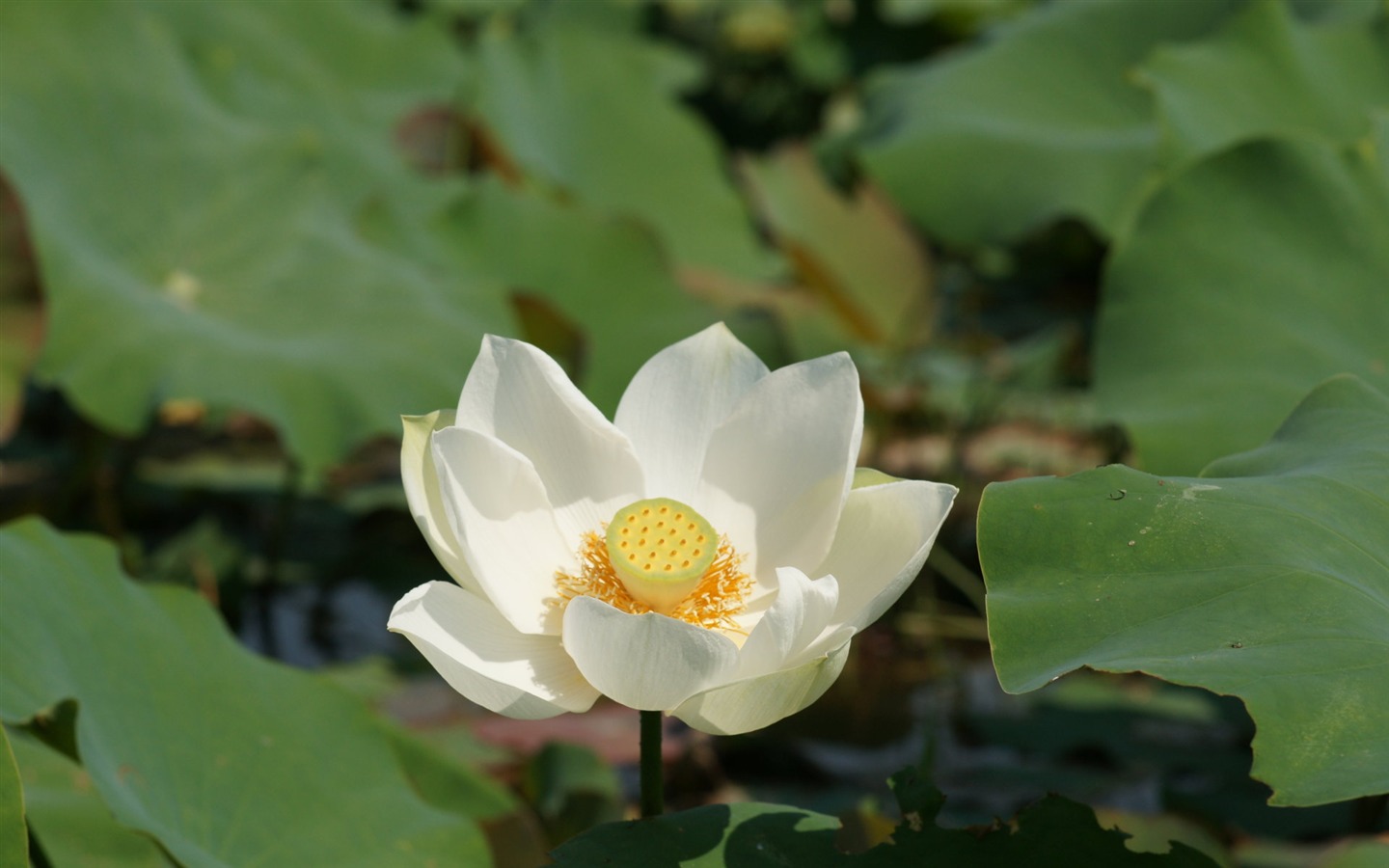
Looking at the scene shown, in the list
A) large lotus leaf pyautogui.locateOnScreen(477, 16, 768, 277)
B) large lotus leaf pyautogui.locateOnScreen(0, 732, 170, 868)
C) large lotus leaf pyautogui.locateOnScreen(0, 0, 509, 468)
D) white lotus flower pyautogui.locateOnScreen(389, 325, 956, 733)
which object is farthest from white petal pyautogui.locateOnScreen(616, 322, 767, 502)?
large lotus leaf pyautogui.locateOnScreen(477, 16, 768, 277)

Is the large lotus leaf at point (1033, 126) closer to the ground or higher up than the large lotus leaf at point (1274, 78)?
closer to the ground

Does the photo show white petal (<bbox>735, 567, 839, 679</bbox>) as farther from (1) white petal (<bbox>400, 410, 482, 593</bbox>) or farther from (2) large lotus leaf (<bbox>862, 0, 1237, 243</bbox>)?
(2) large lotus leaf (<bbox>862, 0, 1237, 243</bbox>)

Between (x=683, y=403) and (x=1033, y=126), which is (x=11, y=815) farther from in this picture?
(x=1033, y=126)

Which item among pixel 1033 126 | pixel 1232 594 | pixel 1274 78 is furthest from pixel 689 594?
pixel 1033 126

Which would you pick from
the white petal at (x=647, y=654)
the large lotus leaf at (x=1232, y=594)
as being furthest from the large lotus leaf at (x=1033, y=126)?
the white petal at (x=647, y=654)

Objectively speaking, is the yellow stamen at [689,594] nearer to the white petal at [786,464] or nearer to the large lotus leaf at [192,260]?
the white petal at [786,464]

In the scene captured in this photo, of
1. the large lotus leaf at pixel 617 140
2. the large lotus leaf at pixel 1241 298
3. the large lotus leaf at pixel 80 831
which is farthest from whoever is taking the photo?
the large lotus leaf at pixel 617 140

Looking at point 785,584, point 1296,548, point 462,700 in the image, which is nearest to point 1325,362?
point 1296,548
